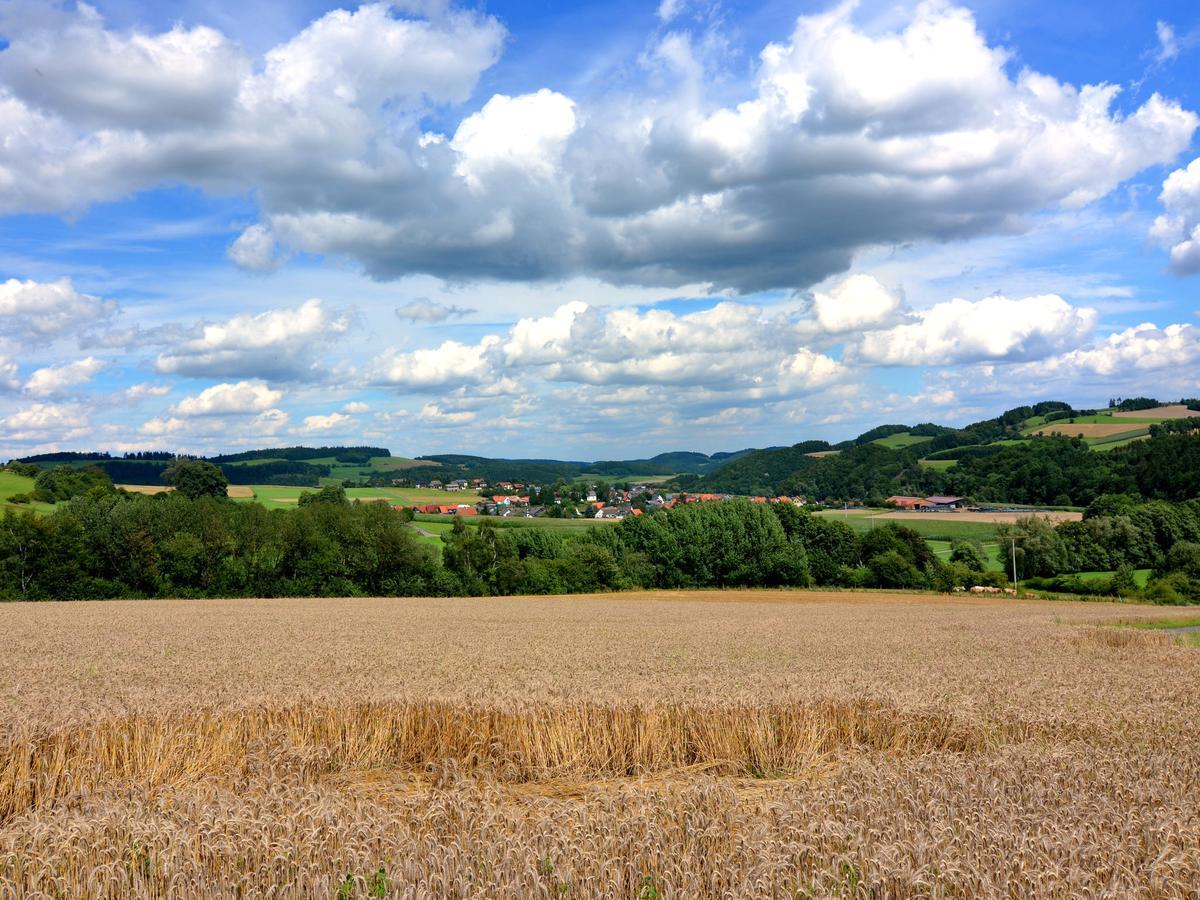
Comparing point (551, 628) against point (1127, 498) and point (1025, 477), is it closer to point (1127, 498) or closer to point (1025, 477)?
point (1127, 498)

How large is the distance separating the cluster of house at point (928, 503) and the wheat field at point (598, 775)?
120273 mm

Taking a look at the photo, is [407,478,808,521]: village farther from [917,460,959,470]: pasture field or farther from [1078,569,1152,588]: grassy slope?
[1078,569,1152,588]: grassy slope

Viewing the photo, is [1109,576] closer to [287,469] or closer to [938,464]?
[938,464]

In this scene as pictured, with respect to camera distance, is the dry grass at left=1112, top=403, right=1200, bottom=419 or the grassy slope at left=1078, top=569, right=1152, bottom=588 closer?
the grassy slope at left=1078, top=569, right=1152, bottom=588

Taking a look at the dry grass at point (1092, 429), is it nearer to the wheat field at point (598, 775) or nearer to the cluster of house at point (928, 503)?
the cluster of house at point (928, 503)

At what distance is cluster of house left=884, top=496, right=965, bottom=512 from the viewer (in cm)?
13612

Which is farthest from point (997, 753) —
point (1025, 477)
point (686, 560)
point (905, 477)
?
point (905, 477)

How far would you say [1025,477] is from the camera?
139000 millimetres

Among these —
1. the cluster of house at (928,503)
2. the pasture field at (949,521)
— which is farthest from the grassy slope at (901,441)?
the pasture field at (949,521)

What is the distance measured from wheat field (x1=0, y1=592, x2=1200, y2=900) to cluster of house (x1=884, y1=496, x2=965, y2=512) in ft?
395

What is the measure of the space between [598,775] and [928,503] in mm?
141210

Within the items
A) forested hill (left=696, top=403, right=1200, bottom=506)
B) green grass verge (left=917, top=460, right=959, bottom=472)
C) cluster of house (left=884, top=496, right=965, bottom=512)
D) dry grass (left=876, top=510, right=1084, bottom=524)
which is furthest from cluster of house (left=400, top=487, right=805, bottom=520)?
green grass verge (left=917, top=460, right=959, bottom=472)

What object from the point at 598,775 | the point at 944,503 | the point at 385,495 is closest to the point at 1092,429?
the point at 944,503

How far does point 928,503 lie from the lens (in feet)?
459
